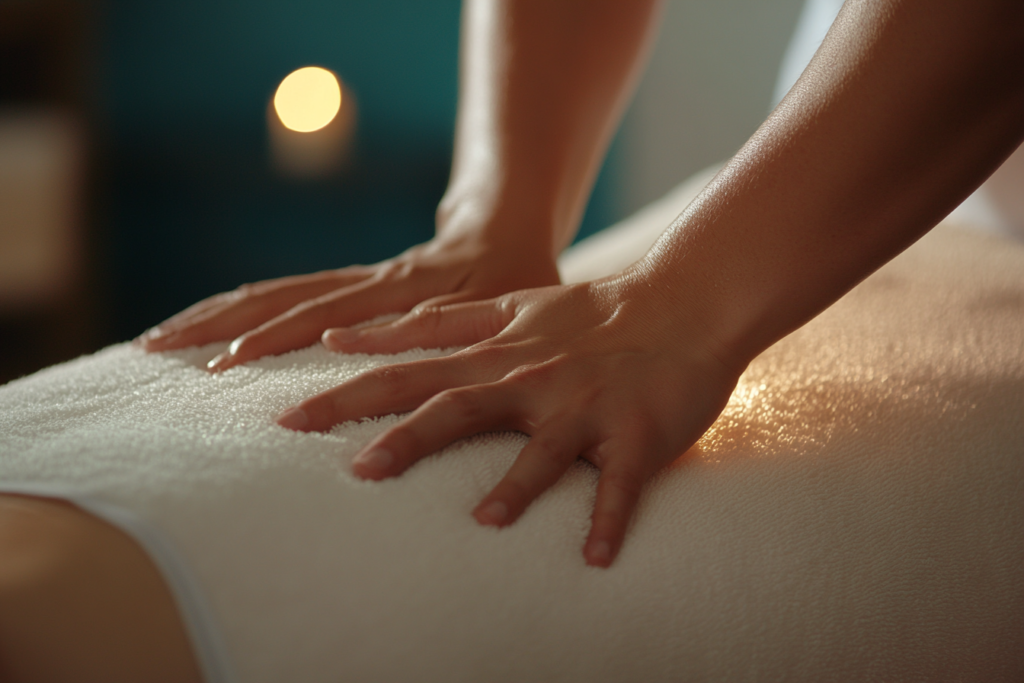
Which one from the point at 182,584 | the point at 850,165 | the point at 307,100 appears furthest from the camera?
the point at 307,100

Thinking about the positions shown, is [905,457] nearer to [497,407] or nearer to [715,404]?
[715,404]

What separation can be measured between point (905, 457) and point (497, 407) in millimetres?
226

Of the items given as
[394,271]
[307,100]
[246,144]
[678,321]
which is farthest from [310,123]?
[678,321]

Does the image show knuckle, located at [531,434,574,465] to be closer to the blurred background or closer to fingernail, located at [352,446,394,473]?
fingernail, located at [352,446,394,473]

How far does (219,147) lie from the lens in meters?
1.92

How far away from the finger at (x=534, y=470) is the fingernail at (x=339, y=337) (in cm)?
16

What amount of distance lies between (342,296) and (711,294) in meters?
0.26

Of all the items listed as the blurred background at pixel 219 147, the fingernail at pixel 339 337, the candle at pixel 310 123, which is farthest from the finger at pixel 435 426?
the candle at pixel 310 123

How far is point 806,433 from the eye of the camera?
44cm

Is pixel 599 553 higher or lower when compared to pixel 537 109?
lower

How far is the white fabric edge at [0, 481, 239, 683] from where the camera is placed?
29 centimetres

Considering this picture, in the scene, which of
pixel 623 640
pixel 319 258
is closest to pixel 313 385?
pixel 623 640

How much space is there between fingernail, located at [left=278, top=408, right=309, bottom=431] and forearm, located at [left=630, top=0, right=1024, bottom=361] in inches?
8.2

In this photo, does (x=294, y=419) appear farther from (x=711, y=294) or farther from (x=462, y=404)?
(x=711, y=294)
